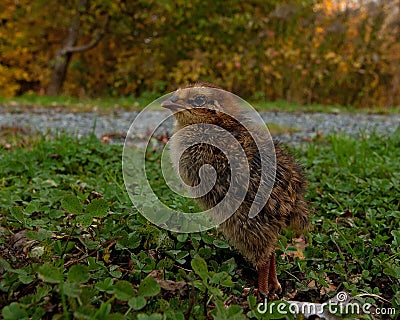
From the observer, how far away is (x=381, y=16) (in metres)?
13.0

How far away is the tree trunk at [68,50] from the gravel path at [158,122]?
4860 millimetres

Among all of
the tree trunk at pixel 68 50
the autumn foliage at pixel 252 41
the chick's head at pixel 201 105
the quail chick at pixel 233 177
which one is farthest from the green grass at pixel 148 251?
the tree trunk at pixel 68 50

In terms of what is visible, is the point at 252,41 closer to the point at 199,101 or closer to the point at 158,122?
the point at 158,122

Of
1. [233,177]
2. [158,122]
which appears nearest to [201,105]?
[233,177]

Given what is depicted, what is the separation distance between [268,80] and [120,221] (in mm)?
11099

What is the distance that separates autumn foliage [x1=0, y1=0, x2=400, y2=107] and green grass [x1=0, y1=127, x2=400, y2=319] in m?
9.12

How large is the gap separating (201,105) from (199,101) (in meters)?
0.02

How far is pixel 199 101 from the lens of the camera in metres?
2.52

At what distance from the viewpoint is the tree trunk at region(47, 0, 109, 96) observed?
13.9 metres

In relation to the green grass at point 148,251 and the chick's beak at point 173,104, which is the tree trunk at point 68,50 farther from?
the chick's beak at point 173,104

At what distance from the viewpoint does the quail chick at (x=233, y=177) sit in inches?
91.7

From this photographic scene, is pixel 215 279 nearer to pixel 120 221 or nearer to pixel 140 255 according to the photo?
pixel 140 255

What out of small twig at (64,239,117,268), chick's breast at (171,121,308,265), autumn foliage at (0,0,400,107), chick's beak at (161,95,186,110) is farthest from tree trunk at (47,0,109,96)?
small twig at (64,239,117,268)

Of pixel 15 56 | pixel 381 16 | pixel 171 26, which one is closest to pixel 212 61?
pixel 171 26
